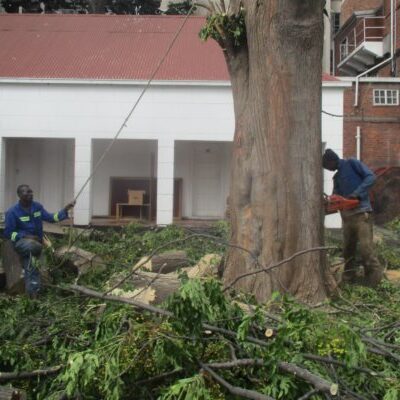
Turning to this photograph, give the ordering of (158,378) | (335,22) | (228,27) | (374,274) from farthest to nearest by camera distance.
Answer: (335,22) → (374,274) → (228,27) → (158,378)

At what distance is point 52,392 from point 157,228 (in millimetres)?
7548

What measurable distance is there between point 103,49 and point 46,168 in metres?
3.92

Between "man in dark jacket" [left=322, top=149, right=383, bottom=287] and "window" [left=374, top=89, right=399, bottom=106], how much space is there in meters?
12.5

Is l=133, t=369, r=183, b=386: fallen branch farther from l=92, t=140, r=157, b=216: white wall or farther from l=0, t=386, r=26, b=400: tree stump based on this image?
l=92, t=140, r=157, b=216: white wall

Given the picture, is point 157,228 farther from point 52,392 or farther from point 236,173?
point 52,392

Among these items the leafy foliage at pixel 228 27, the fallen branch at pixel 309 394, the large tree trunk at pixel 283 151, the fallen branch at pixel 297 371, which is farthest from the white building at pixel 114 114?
the fallen branch at pixel 309 394

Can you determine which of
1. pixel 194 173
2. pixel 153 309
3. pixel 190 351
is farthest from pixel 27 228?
pixel 194 173

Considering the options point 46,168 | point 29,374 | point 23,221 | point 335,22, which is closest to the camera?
point 29,374

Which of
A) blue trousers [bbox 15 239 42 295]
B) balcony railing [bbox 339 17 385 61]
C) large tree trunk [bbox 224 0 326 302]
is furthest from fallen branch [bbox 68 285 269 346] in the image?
balcony railing [bbox 339 17 385 61]

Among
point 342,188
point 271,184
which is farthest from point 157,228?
point 271,184

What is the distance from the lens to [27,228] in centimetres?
811

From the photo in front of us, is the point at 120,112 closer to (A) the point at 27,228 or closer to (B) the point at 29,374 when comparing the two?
(A) the point at 27,228

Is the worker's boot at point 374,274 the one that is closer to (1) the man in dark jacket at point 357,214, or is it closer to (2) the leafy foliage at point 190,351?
(1) the man in dark jacket at point 357,214

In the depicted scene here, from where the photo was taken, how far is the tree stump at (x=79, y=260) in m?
8.31
